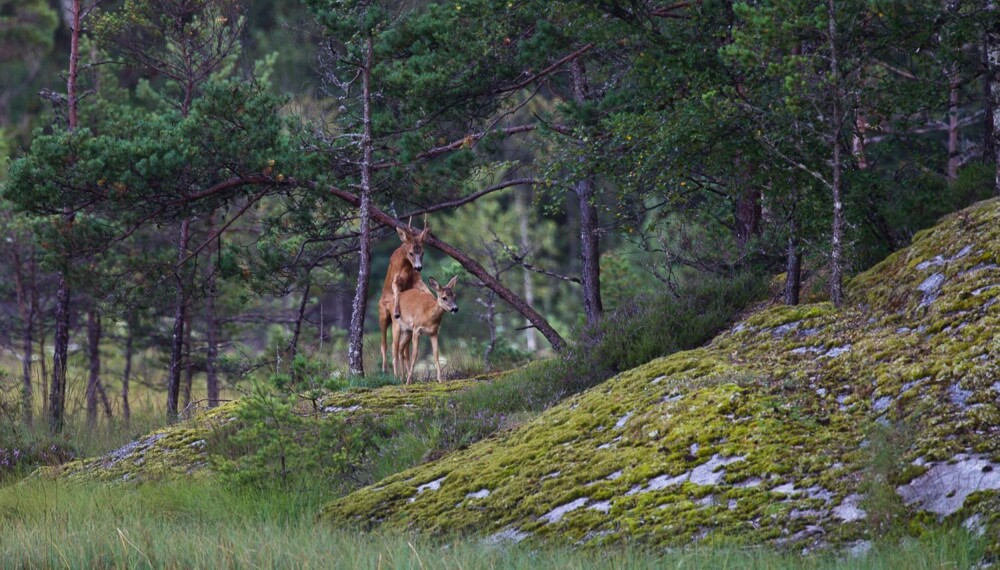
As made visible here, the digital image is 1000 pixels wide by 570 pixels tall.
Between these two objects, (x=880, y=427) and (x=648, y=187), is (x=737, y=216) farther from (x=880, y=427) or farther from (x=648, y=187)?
(x=880, y=427)

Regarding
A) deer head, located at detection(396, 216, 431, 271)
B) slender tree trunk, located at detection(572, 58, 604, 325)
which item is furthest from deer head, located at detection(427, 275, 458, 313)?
slender tree trunk, located at detection(572, 58, 604, 325)

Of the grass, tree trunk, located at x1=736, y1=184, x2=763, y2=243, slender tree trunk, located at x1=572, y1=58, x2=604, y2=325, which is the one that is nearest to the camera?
the grass

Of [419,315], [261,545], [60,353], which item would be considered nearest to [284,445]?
[261,545]

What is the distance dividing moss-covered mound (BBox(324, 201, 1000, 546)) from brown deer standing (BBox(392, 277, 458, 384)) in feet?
17.3

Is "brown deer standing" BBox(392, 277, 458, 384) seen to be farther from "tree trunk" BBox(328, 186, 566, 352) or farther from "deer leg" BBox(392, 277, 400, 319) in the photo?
"tree trunk" BBox(328, 186, 566, 352)

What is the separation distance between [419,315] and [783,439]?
817 centimetres

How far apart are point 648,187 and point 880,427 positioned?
599cm

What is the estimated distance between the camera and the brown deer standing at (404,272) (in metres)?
14.6

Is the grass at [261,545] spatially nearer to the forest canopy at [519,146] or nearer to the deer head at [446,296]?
the forest canopy at [519,146]

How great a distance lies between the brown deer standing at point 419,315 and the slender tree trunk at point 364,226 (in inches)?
27.3

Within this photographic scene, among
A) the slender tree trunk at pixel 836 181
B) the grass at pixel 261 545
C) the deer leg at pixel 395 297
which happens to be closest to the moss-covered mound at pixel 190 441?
the grass at pixel 261 545

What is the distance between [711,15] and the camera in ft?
36.0

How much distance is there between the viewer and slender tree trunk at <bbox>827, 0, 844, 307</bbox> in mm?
7738

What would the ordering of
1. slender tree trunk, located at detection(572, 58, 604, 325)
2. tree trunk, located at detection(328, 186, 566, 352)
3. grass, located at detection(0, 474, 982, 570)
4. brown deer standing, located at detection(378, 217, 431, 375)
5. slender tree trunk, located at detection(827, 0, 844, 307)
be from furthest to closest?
tree trunk, located at detection(328, 186, 566, 352)
slender tree trunk, located at detection(572, 58, 604, 325)
brown deer standing, located at detection(378, 217, 431, 375)
slender tree trunk, located at detection(827, 0, 844, 307)
grass, located at detection(0, 474, 982, 570)
